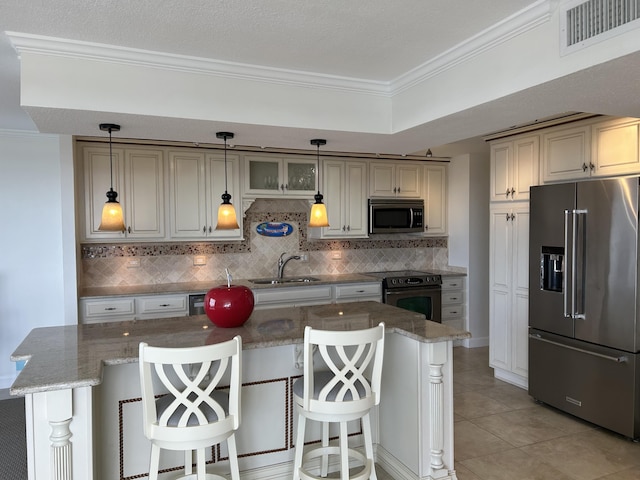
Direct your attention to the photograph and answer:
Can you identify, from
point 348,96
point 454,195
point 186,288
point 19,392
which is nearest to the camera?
point 19,392

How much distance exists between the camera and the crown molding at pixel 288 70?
2188 mm

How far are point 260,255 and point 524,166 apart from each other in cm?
293

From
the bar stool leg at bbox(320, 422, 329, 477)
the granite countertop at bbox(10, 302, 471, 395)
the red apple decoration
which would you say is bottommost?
the bar stool leg at bbox(320, 422, 329, 477)

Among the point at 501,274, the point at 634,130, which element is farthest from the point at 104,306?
the point at 634,130

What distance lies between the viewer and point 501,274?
4473 mm

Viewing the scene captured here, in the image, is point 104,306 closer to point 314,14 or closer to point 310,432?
point 310,432

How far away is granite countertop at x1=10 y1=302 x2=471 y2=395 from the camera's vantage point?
1.91 metres

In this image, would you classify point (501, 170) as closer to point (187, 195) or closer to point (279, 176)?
point (279, 176)

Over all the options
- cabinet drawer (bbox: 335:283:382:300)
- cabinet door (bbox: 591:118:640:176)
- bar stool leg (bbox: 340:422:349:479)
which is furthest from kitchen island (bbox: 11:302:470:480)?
cabinet door (bbox: 591:118:640:176)

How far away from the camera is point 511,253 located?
4336 mm

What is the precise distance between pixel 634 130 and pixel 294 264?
354 cm

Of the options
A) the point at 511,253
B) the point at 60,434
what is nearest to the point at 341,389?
the point at 60,434

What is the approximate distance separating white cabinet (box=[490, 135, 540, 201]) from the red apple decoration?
292cm

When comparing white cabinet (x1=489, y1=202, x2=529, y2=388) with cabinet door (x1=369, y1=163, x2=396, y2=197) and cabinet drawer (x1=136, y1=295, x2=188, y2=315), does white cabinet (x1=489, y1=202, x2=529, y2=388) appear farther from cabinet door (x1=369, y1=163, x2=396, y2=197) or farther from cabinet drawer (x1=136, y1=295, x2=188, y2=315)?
cabinet drawer (x1=136, y1=295, x2=188, y2=315)
